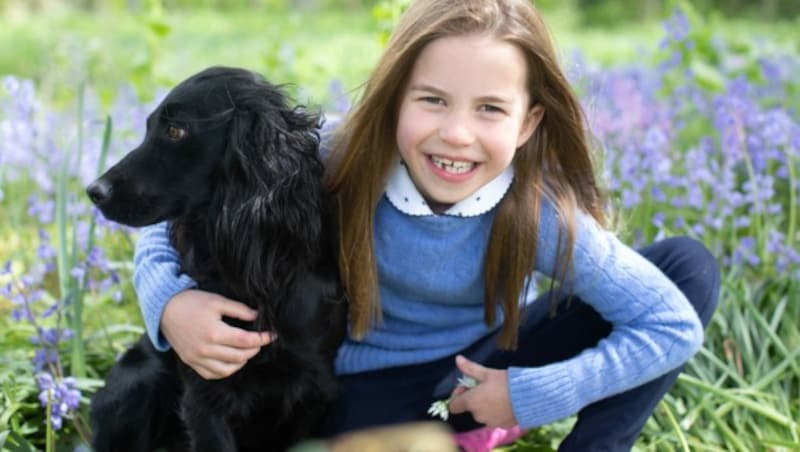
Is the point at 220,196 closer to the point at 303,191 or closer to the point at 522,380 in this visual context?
the point at 303,191

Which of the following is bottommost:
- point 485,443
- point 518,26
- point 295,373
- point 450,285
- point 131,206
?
point 485,443

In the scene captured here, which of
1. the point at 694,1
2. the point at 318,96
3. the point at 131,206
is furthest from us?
the point at 694,1

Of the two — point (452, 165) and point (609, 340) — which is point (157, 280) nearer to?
point (452, 165)

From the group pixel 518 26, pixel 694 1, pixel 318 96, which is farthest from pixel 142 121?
pixel 694 1

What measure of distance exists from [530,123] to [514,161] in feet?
0.34

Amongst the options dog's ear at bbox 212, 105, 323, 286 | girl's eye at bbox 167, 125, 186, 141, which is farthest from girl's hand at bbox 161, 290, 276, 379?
girl's eye at bbox 167, 125, 186, 141

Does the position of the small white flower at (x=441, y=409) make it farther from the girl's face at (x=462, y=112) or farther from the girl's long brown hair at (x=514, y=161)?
the girl's face at (x=462, y=112)

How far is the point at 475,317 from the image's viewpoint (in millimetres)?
2465

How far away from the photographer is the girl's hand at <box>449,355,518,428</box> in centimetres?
227

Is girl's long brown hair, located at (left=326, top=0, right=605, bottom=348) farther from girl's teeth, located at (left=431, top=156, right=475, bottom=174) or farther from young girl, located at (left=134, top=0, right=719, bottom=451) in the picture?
girl's teeth, located at (left=431, top=156, right=475, bottom=174)

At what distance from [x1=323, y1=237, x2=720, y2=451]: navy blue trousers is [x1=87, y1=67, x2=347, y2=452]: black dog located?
0.15 meters

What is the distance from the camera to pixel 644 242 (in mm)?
3248

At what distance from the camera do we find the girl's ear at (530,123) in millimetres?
2279

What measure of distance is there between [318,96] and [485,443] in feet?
13.8
